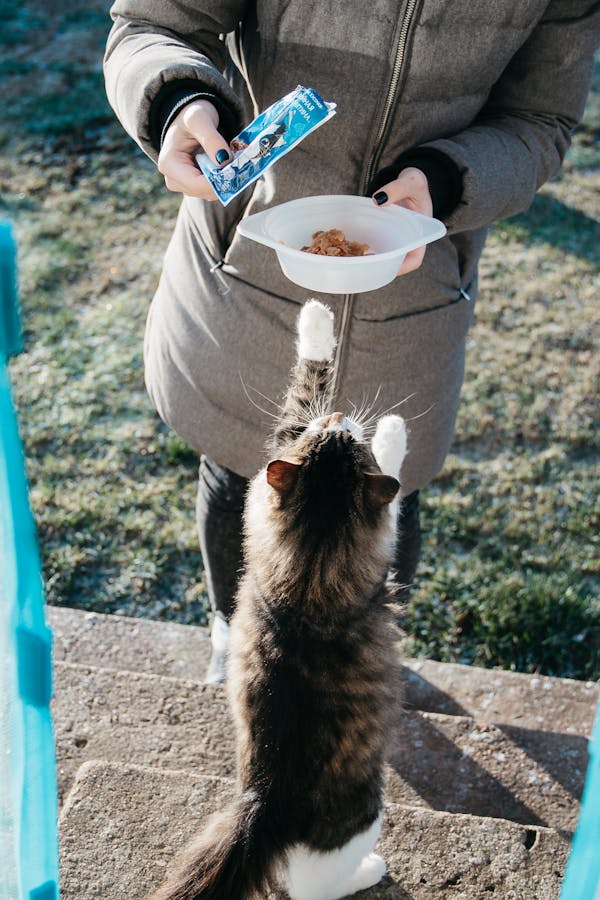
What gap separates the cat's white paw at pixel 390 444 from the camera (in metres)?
1.79

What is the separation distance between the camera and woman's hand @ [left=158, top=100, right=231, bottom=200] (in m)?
1.46

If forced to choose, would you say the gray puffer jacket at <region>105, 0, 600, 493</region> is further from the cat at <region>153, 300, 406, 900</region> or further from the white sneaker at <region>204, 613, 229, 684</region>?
the white sneaker at <region>204, 613, 229, 684</region>

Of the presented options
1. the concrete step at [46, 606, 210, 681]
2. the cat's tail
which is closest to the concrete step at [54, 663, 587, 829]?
the concrete step at [46, 606, 210, 681]

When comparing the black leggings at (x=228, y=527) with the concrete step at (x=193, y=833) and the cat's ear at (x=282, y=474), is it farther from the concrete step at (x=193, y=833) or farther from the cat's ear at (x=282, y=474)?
the concrete step at (x=193, y=833)

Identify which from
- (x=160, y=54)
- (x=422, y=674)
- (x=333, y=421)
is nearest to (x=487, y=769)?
(x=422, y=674)

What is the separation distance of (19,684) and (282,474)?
1.96 ft

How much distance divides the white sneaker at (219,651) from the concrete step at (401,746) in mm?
148

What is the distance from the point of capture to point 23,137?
16.9ft

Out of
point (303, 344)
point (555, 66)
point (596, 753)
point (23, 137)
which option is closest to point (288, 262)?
point (303, 344)

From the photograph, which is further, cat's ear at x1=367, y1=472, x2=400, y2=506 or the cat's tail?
cat's ear at x1=367, y1=472, x2=400, y2=506

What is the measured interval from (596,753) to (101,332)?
10.2 ft

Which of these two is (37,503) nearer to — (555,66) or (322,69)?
(322,69)

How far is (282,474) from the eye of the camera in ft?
5.38

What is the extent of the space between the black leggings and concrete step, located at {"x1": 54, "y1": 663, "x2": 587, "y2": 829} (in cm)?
32
